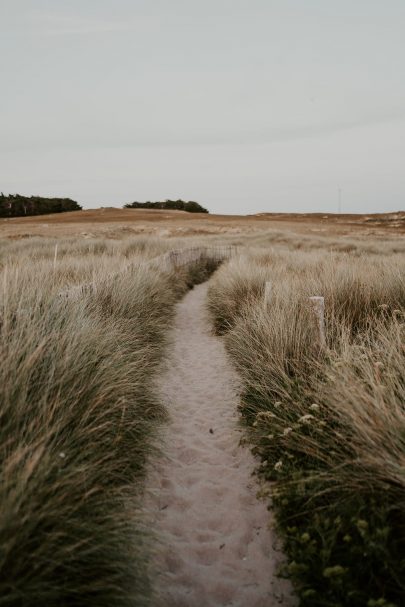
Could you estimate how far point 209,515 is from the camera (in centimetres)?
273

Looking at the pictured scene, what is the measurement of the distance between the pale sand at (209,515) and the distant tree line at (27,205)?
72911 mm

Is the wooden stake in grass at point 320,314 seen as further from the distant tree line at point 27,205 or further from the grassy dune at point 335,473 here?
the distant tree line at point 27,205

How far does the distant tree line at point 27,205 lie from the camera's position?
2629 inches

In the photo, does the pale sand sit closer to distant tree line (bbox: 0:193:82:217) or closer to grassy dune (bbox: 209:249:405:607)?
grassy dune (bbox: 209:249:405:607)

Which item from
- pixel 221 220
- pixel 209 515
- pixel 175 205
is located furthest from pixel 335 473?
pixel 175 205

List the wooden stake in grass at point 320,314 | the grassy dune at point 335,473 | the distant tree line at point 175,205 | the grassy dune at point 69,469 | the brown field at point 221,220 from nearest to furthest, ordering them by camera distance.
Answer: the grassy dune at point 69,469
the grassy dune at point 335,473
the wooden stake in grass at point 320,314
the brown field at point 221,220
the distant tree line at point 175,205

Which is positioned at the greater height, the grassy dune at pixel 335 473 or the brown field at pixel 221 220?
the brown field at pixel 221 220

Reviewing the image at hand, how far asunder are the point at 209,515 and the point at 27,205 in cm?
7577

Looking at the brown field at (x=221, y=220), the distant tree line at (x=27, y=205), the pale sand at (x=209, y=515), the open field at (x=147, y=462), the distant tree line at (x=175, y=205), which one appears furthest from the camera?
the distant tree line at (x=175, y=205)

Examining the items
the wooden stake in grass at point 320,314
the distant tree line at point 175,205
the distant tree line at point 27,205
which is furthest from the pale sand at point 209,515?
the distant tree line at point 175,205

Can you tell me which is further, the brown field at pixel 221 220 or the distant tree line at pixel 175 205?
the distant tree line at pixel 175 205

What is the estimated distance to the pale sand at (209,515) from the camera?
7.01 feet

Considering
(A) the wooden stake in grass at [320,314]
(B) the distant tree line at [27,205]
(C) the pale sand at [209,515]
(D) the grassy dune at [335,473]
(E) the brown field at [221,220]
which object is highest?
(B) the distant tree line at [27,205]

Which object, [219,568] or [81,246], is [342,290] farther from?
[81,246]
